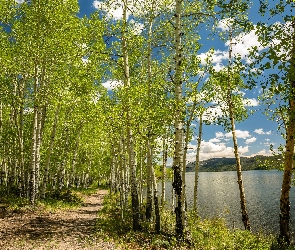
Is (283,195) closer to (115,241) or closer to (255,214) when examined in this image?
(115,241)

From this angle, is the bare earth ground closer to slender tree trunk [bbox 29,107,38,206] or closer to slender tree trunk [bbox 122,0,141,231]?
slender tree trunk [bbox 29,107,38,206]

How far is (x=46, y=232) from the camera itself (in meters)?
14.2

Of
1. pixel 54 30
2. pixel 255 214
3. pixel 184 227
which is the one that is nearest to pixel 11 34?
pixel 54 30

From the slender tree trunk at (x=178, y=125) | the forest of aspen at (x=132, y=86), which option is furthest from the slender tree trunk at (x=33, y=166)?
the slender tree trunk at (x=178, y=125)

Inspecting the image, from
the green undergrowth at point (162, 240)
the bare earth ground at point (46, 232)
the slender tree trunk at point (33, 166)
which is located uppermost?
the slender tree trunk at point (33, 166)

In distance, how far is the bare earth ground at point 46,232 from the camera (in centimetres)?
1224

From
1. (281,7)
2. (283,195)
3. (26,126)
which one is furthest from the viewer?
(26,126)

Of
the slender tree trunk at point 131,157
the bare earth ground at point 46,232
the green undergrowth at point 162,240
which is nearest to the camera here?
the bare earth ground at point 46,232

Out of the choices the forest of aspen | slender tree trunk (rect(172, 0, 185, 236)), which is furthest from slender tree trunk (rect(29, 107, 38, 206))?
slender tree trunk (rect(172, 0, 185, 236))

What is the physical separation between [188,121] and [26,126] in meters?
19.2

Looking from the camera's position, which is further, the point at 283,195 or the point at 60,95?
the point at 60,95

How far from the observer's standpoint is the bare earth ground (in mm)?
12242

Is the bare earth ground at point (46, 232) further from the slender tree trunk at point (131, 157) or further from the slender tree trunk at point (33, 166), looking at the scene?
the slender tree trunk at point (131, 157)

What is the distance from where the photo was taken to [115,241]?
13.3 meters
